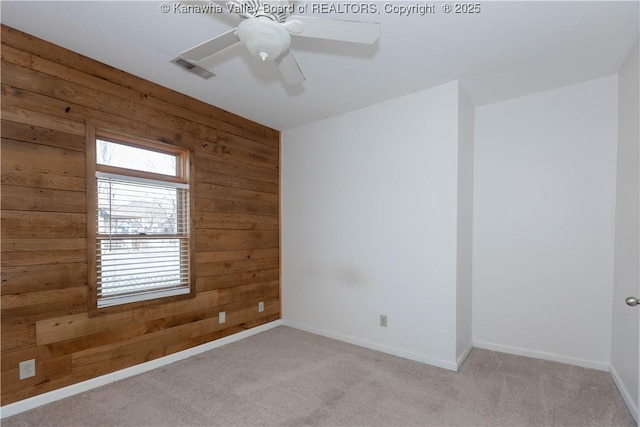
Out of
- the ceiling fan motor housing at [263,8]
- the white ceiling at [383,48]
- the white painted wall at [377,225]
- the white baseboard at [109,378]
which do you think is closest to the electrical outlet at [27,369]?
the white baseboard at [109,378]

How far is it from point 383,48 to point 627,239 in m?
2.25

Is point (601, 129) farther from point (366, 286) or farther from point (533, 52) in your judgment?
point (366, 286)

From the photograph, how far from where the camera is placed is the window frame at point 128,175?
252cm

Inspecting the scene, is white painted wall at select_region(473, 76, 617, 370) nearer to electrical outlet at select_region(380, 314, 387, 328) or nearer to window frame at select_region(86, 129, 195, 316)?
electrical outlet at select_region(380, 314, 387, 328)

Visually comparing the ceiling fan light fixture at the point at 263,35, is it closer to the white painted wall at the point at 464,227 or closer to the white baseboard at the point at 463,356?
the white painted wall at the point at 464,227

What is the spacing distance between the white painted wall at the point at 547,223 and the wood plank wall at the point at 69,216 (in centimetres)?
277

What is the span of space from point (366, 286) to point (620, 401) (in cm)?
205

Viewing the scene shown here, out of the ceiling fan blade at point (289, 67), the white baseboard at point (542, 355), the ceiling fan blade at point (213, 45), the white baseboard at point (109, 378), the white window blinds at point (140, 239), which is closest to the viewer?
the ceiling fan blade at point (213, 45)

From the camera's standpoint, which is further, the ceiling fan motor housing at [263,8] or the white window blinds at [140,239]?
the white window blinds at [140,239]

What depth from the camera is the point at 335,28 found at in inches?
65.1

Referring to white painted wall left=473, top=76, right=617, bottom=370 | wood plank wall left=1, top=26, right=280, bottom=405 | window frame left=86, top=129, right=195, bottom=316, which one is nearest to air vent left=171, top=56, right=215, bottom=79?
wood plank wall left=1, top=26, right=280, bottom=405

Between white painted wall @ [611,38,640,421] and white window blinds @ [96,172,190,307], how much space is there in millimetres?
3516

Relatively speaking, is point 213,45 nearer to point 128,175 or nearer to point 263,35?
point 263,35

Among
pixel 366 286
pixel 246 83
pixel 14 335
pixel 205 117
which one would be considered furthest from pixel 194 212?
pixel 366 286
